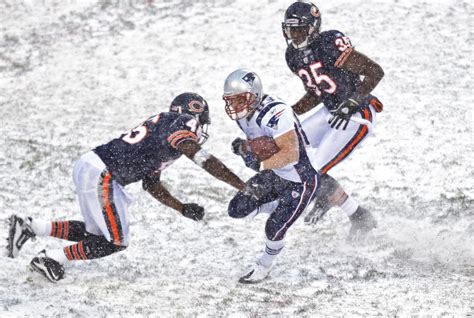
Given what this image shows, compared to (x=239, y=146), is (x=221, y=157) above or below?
below

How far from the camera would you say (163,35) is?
12555 mm

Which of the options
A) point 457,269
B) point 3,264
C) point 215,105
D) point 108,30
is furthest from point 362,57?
point 108,30

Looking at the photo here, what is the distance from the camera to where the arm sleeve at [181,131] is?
5.07 m

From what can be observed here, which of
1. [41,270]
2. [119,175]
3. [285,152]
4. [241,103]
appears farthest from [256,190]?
[41,270]

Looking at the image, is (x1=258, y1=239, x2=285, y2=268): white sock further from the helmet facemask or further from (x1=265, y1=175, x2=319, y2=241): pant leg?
the helmet facemask

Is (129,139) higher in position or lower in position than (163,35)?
higher

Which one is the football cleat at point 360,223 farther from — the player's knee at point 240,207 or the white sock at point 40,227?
the white sock at point 40,227

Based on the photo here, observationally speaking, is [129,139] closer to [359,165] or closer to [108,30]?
[359,165]

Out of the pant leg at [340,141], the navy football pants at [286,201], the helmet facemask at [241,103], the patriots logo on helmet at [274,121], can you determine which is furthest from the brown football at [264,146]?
the pant leg at [340,141]

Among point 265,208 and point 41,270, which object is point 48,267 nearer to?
point 41,270

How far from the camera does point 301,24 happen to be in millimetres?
6246

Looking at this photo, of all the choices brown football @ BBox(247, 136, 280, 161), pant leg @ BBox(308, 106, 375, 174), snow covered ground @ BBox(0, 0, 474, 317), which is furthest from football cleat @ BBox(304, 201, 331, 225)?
brown football @ BBox(247, 136, 280, 161)

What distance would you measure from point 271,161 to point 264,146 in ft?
0.44

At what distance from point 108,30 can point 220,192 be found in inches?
230
